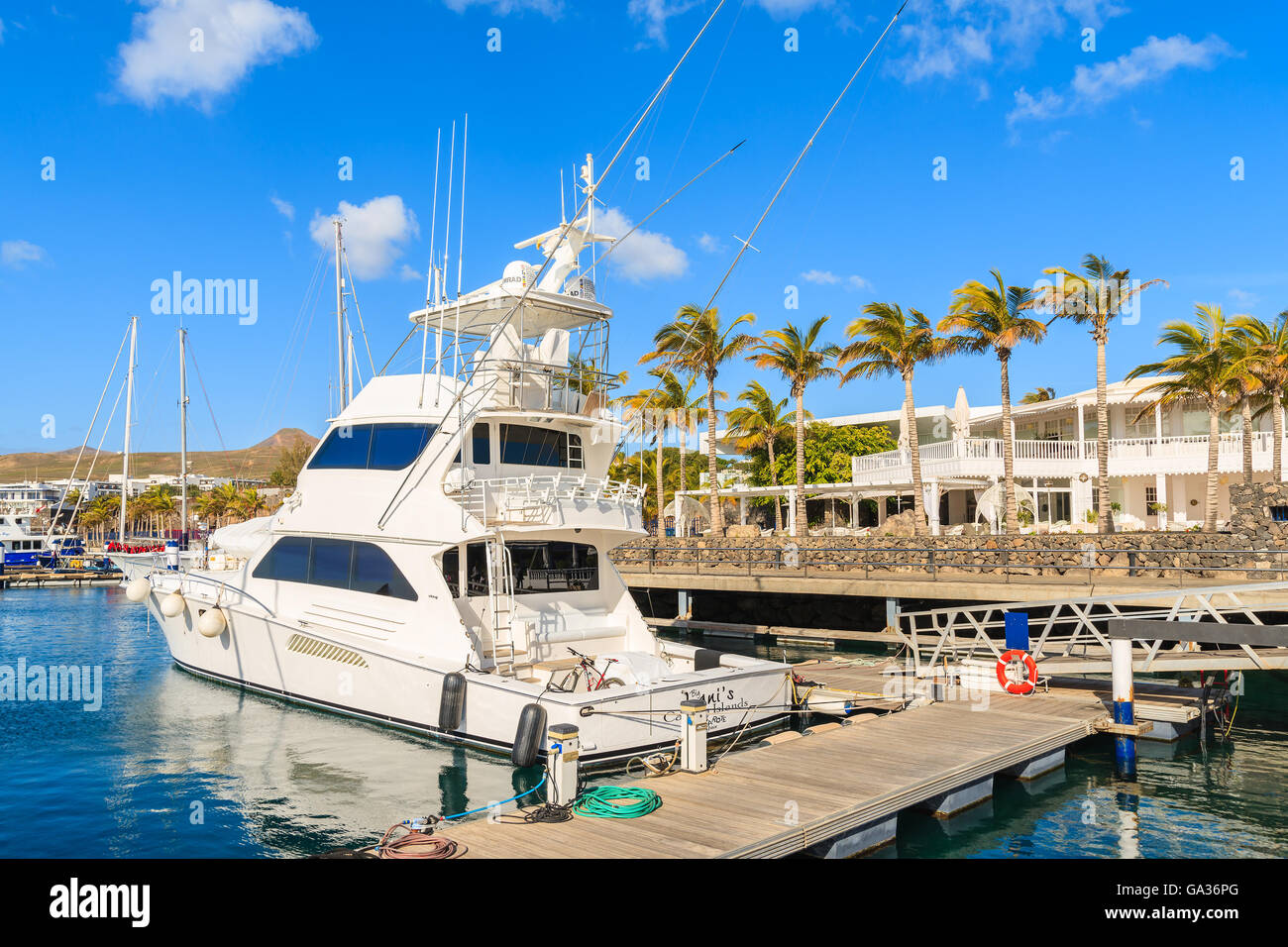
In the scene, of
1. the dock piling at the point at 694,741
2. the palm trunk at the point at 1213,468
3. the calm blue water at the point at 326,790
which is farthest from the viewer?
the palm trunk at the point at 1213,468

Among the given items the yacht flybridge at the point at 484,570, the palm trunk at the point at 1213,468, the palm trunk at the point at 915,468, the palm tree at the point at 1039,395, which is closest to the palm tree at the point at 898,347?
the palm trunk at the point at 915,468

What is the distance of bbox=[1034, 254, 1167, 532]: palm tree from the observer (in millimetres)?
25953

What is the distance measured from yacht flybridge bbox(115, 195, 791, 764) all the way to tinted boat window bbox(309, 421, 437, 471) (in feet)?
0.11

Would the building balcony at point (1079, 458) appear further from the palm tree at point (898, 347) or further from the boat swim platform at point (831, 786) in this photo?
the boat swim platform at point (831, 786)

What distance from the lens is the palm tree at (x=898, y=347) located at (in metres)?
30.2

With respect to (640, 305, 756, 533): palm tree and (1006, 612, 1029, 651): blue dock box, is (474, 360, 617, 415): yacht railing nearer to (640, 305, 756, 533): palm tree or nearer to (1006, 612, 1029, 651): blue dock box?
(1006, 612, 1029, 651): blue dock box

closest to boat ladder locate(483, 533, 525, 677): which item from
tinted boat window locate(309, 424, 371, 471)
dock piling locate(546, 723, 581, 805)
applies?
tinted boat window locate(309, 424, 371, 471)

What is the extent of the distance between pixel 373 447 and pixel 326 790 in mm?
5824

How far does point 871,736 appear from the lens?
1177cm

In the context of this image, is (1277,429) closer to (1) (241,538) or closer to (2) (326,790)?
(2) (326,790)

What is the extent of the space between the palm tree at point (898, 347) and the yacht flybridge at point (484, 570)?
16.3 m

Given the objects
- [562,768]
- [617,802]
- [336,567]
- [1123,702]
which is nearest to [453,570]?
[336,567]
